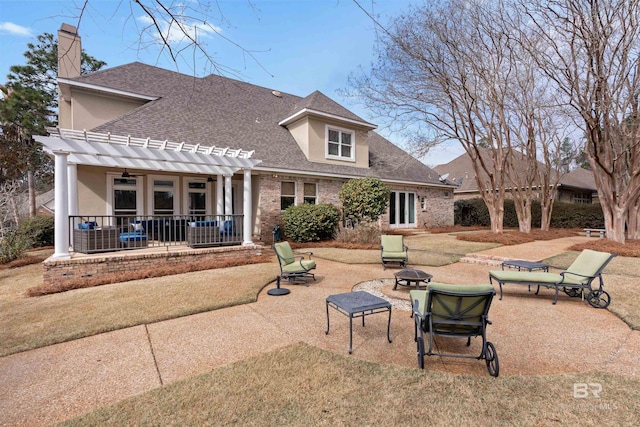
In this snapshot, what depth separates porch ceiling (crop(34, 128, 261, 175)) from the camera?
23.7ft

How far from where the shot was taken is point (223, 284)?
259 inches

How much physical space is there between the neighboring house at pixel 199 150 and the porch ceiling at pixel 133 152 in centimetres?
3

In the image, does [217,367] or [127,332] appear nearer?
[217,367]

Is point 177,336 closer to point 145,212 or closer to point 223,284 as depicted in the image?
point 223,284

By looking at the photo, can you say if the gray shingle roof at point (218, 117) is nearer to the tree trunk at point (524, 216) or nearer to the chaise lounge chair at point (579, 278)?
the tree trunk at point (524, 216)

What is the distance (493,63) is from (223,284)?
14875 mm

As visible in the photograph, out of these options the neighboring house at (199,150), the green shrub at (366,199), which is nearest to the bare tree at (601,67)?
the green shrub at (366,199)

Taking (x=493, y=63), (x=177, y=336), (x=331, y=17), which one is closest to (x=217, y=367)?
(x=177, y=336)

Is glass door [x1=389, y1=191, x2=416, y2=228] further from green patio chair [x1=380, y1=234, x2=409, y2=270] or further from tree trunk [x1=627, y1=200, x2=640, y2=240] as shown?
tree trunk [x1=627, y1=200, x2=640, y2=240]

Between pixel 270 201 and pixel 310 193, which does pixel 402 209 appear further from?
pixel 270 201

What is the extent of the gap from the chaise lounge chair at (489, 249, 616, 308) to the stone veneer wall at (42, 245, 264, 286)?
7.56 metres

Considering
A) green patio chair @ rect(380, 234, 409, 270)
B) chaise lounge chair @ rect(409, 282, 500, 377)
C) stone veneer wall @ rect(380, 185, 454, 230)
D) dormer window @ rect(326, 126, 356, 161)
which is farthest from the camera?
stone veneer wall @ rect(380, 185, 454, 230)

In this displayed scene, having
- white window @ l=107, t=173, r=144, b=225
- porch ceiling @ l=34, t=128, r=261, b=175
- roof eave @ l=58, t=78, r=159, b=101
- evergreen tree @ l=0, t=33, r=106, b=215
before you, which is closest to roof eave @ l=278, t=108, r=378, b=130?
porch ceiling @ l=34, t=128, r=261, b=175

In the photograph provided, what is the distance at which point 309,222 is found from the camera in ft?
41.8
